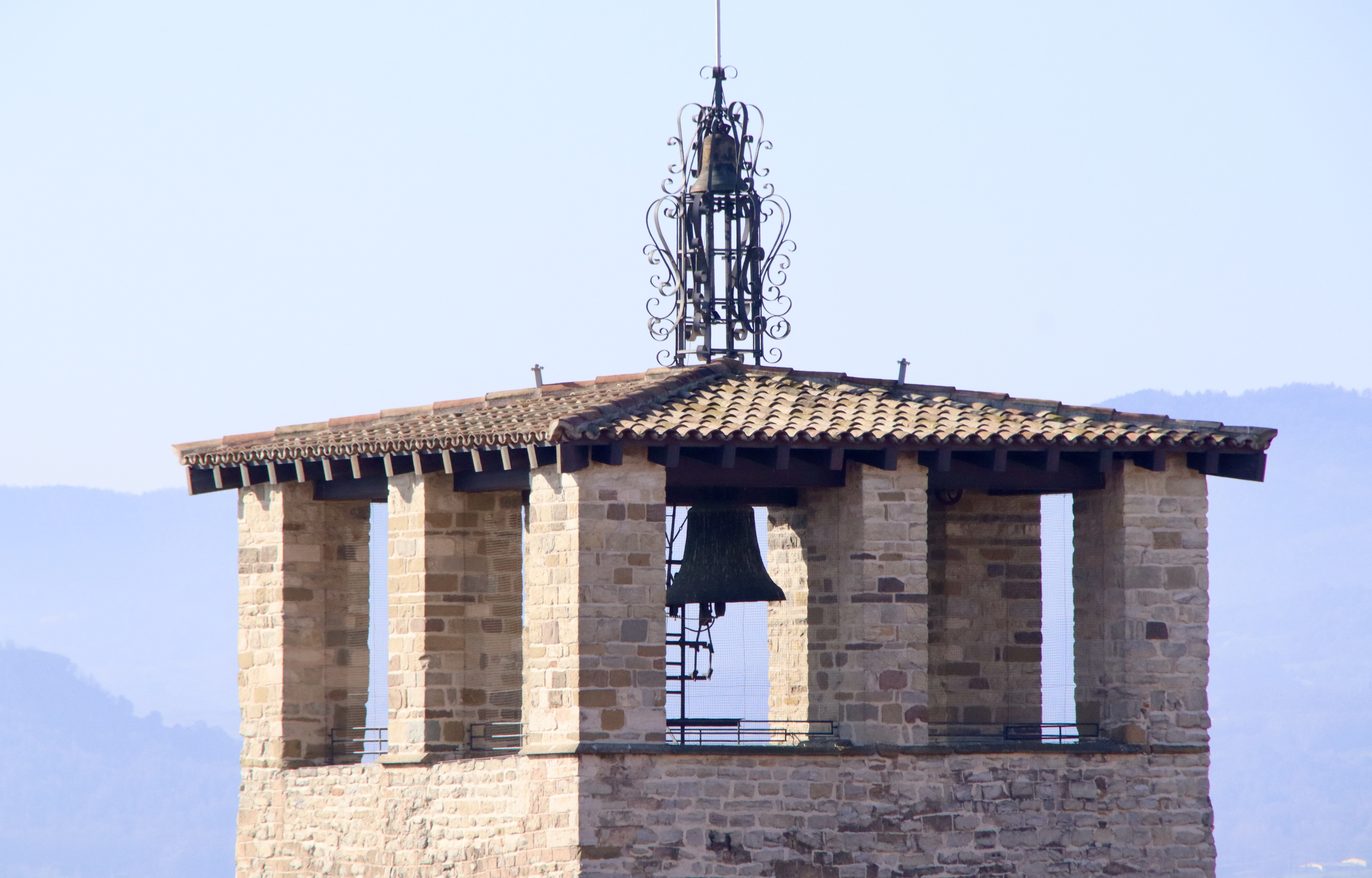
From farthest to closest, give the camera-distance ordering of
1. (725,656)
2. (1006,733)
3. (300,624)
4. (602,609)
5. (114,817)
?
(114,817)
(725,656)
(300,624)
(1006,733)
(602,609)

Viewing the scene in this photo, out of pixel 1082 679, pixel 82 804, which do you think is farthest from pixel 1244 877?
pixel 1082 679

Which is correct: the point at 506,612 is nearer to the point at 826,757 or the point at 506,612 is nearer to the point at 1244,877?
the point at 826,757

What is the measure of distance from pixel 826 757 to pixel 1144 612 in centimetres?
336

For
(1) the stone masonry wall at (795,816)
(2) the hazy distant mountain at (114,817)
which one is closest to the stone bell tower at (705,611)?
(1) the stone masonry wall at (795,816)

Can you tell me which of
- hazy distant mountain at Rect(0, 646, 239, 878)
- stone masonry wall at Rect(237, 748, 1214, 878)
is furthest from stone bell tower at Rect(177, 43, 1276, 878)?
hazy distant mountain at Rect(0, 646, 239, 878)

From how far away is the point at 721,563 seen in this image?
70.8ft

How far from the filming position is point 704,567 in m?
21.6

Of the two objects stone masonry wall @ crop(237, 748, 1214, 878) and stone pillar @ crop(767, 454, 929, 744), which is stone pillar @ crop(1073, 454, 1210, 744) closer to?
stone masonry wall @ crop(237, 748, 1214, 878)

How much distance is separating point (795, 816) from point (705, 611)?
2.54m

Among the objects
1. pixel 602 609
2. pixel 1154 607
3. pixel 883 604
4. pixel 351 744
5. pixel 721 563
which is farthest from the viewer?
pixel 351 744

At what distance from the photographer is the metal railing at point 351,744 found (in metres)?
23.1

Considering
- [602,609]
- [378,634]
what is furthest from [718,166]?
[378,634]

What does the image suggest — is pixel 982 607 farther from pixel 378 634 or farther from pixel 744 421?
pixel 378 634

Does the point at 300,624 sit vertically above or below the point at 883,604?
below
